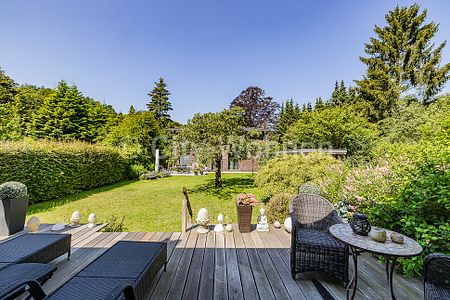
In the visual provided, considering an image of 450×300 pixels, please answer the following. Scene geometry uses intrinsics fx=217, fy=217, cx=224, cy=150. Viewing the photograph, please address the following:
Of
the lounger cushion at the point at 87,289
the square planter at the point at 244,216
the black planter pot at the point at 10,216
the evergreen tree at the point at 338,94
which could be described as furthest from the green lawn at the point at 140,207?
the evergreen tree at the point at 338,94

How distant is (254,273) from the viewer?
2.76 meters

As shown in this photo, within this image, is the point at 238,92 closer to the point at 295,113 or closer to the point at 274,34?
the point at 295,113

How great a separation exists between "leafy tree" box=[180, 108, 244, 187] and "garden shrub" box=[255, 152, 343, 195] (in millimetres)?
2634

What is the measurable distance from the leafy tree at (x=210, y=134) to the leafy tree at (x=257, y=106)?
22285 mm

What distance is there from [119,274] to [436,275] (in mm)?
2766

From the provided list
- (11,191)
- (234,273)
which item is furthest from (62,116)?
(234,273)

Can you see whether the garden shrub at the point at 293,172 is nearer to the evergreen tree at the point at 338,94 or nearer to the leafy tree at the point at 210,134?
the leafy tree at the point at 210,134

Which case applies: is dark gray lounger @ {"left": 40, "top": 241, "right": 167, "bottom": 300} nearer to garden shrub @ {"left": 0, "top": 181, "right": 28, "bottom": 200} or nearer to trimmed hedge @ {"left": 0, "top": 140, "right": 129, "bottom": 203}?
garden shrub @ {"left": 0, "top": 181, "right": 28, "bottom": 200}

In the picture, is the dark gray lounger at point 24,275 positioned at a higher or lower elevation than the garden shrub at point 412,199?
lower

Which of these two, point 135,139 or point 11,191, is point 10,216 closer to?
point 11,191

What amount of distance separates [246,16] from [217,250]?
814cm

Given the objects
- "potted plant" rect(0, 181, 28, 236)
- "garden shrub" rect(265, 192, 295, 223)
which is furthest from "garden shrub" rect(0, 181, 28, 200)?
"garden shrub" rect(265, 192, 295, 223)

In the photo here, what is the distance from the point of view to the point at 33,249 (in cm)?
256

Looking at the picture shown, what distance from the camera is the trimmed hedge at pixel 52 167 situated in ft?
22.3
